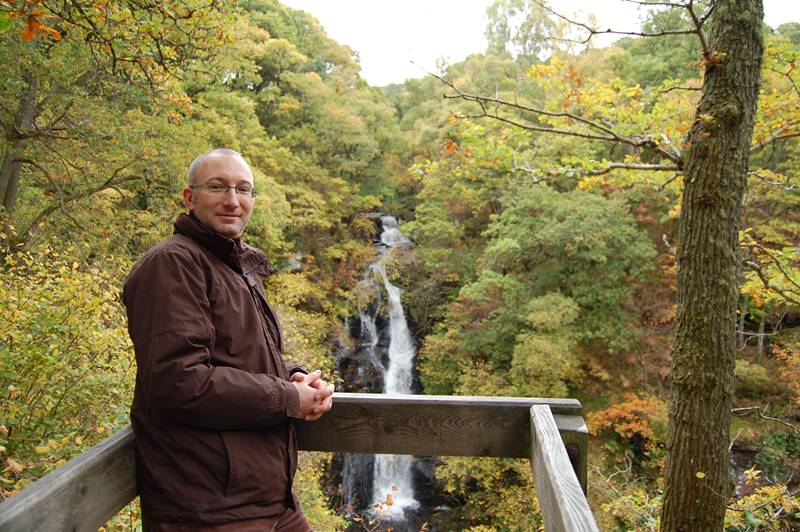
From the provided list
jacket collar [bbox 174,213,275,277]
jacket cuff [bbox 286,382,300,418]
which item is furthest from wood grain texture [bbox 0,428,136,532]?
jacket collar [bbox 174,213,275,277]

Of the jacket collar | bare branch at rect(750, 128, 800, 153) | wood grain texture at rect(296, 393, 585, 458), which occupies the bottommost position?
wood grain texture at rect(296, 393, 585, 458)

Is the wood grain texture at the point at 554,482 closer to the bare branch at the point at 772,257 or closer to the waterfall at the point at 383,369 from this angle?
the bare branch at the point at 772,257

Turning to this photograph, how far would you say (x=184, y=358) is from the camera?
3.92 ft

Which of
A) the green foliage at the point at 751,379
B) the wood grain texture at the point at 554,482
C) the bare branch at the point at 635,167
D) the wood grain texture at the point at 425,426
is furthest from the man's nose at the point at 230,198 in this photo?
the green foliage at the point at 751,379

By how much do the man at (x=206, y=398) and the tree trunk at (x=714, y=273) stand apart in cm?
234

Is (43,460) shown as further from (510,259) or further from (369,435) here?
(510,259)

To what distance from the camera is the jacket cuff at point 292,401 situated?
1.39 metres

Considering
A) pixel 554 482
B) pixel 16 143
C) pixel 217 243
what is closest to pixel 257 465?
pixel 217 243

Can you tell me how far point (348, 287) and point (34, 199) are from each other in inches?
415

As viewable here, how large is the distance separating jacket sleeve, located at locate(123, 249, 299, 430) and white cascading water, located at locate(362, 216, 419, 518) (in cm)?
861

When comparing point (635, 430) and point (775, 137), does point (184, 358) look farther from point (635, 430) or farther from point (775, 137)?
point (635, 430)

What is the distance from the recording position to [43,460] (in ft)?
9.32

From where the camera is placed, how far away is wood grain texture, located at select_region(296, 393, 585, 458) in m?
1.82

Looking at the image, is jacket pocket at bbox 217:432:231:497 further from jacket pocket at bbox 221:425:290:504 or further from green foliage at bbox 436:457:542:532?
green foliage at bbox 436:457:542:532
